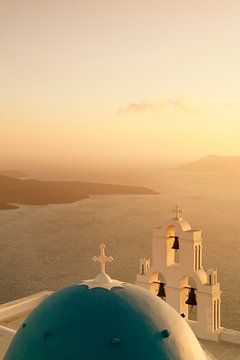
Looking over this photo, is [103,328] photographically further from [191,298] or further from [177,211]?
[191,298]

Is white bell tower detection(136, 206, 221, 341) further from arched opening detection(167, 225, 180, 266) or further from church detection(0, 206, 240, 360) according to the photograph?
church detection(0, 206, 240, 360)

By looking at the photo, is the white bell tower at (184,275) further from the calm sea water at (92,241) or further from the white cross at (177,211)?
the calm sea water at (92,241)

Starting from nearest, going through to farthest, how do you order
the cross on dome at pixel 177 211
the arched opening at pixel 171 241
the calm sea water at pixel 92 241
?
the cross on dome at pixel 177 211, the arched opening at pixel 171 241, the calm sea water at pixel 92 241

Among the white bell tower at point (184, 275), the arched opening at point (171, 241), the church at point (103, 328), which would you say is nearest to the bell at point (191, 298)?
the white bell tower at point (184, 275)

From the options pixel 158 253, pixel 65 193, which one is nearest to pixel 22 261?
pixel 158 253

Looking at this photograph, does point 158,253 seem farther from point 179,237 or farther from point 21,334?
point 21,334

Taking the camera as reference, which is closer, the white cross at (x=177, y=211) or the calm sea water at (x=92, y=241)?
the white cross at (x=177, y=211)
